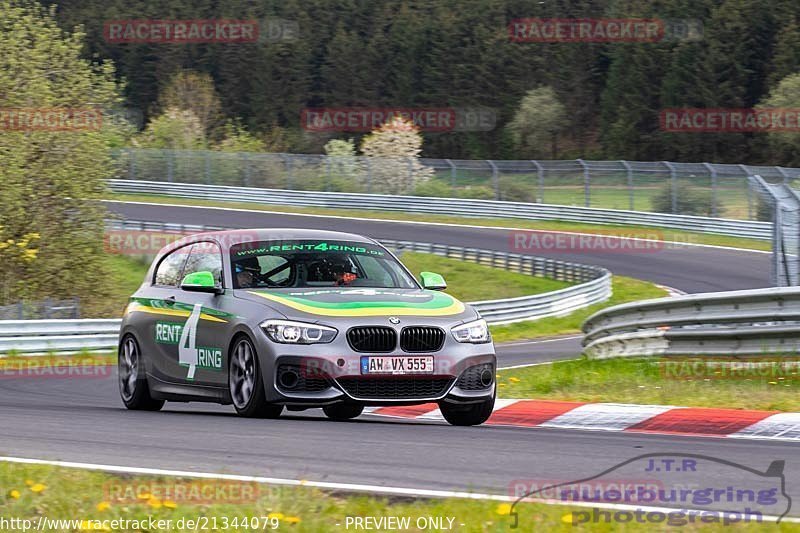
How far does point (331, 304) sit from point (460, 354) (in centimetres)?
98

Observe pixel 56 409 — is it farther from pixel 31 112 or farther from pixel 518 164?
pixel 518 164

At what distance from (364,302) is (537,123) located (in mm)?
84287

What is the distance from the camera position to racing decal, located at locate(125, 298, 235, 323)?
→ 10.1 metres

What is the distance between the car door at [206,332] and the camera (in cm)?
1002

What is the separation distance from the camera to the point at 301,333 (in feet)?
30.4

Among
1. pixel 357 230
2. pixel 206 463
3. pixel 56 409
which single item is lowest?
pixel 357 230

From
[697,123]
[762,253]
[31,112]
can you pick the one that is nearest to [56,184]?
[31,112]

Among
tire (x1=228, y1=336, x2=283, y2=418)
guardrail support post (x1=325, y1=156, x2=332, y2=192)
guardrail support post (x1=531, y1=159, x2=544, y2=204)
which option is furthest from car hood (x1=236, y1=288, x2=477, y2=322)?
guardrail support post (x1=325, y1=156, x2=332, y2=192)

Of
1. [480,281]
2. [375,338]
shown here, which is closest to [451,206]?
[480,281]

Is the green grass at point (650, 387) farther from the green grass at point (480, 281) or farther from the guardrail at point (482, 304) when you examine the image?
the green grass at point (480, 281)

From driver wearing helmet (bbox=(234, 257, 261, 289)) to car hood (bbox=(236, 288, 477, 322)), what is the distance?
0.15 meters

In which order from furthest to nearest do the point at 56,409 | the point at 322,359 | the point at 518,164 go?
the point at 518,164 < the point at 56,409 < the point at 322,359

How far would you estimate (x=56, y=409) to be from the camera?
36.8ft

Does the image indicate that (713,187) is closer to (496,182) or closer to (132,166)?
(496,182)
